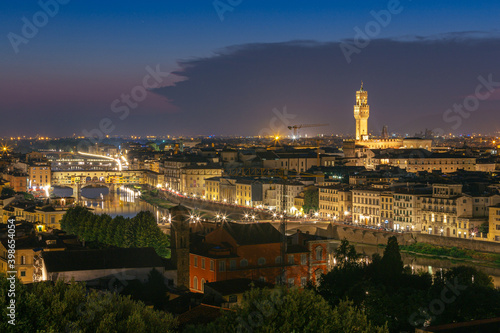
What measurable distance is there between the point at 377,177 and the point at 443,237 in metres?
7.67

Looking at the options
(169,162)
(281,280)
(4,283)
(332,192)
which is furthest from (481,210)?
(169,162)

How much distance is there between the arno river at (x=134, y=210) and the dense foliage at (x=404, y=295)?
4930 mm

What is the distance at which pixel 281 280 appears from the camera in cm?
1433

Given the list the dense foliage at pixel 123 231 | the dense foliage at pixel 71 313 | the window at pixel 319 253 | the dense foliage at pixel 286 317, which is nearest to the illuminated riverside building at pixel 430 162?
the dense foliage at pixel 123 231

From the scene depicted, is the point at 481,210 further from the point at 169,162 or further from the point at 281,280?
the point at 169,162

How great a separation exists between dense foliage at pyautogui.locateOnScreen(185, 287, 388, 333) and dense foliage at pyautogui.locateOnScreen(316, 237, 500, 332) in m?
0.90

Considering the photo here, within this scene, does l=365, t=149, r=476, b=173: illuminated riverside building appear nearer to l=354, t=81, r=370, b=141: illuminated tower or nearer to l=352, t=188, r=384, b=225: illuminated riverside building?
l=354, t=81, r=370, b=141: illuminated tower

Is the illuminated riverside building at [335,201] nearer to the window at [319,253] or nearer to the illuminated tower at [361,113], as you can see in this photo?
the window at [319,253]

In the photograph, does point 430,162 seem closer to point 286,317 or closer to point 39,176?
point 39,176

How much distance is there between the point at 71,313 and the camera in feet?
24.6

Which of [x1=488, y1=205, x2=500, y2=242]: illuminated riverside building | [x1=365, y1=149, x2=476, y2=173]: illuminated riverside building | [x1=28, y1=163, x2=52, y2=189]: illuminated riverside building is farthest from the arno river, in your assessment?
[x1=365, y1=149, x2=476, y2=173]: illuminated riverside building

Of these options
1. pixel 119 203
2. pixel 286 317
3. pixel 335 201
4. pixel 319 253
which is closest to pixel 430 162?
pixel 335 201

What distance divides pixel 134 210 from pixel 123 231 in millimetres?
16983

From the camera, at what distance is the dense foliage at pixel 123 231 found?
18562 millimetres
